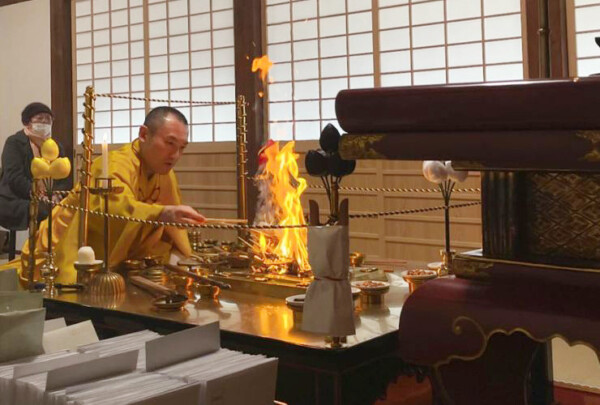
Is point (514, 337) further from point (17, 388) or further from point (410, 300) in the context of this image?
point (17, 388)

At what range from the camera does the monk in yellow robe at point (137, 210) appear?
3.20m

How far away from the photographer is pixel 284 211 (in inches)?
131

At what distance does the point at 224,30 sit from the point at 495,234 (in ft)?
17.4

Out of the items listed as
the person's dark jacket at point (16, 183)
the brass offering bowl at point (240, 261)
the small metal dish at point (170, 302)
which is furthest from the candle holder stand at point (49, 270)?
the person's dark jacket at point (16, 183)

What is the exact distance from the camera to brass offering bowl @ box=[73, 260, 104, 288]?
2.89 meters

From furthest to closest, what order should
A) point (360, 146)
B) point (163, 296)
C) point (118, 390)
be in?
1. point (163, 296)
2. point (360, 146)
3. point (118, 390)

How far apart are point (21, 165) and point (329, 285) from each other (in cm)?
434

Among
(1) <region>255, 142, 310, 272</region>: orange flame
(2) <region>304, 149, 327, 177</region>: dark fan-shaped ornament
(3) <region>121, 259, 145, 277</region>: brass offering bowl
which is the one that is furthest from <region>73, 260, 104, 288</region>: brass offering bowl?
(2) <region>304, 149, 327, 177</region>: dark fan-shaped ornament

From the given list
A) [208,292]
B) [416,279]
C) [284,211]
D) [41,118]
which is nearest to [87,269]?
[208,292]

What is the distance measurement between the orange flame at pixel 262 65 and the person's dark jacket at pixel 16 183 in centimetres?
190

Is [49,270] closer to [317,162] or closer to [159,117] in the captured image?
[159,117]

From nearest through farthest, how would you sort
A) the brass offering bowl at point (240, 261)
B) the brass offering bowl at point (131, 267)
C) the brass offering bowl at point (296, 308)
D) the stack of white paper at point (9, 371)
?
1. the stack of white paper at point (9, 371)
2. the brass offering bowl at point (296, 308)
3. the brass offering bowl at point (240, 261)
4. the brass offering bowl at point (131, 267)

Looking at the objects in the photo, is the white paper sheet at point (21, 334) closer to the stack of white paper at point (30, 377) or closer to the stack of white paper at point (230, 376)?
the stack of white paper at point (30, 377)

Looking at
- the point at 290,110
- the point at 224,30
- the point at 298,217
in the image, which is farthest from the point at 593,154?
the point at 224,30
